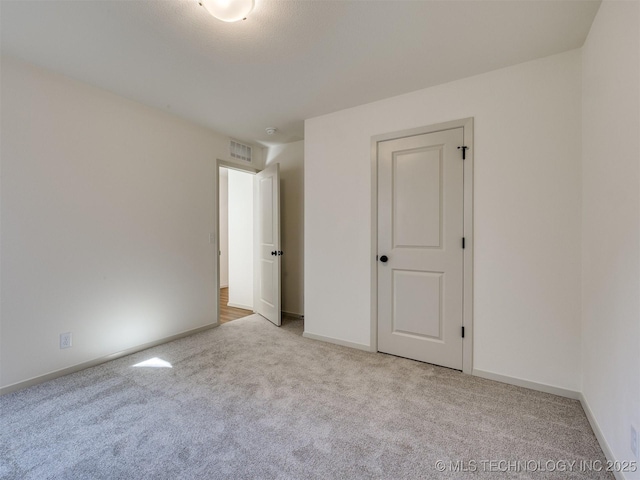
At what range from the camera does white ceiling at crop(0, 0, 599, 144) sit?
5.64ft

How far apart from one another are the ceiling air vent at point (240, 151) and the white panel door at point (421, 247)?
2160 mm

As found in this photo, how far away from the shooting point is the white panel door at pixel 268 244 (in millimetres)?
3809

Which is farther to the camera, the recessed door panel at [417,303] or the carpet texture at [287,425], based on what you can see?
the recessed door panel at [417,303]

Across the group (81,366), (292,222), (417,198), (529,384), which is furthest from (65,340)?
(529,384)

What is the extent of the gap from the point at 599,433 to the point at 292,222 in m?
3.63

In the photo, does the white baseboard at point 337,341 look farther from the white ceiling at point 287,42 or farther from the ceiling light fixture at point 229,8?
the ceiling light fixture at point 229,8

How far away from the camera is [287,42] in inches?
79.1

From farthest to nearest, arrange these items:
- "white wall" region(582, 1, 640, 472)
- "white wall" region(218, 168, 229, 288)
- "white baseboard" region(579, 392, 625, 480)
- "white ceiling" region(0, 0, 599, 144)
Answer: "white wall" region(218, 168, 229, 288) < "white ceiling" region(0, 0, 599, 144) < "white baseboard" region(579, 392, 625, 480) < "white wall" region(582, 1, 640, 472)

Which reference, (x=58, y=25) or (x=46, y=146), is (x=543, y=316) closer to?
(x=58, y=25)

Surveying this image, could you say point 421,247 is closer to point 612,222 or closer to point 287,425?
point 612,222

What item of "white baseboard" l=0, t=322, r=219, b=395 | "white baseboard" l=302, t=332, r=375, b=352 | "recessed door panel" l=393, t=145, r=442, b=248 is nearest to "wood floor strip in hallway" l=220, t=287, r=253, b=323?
"white baseboard" l=0, t=322, r=219, b=395

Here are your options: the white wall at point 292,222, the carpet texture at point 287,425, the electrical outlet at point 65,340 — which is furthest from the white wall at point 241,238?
the electrical outlet at point 65,340

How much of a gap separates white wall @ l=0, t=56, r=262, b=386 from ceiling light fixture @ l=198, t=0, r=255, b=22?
1739mm

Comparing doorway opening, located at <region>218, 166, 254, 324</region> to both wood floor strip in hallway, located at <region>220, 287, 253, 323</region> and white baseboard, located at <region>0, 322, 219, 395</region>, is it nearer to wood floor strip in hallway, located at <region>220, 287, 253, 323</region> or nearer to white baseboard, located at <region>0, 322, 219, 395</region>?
wood floor strip in hallway, located at <region>220, 287, 253, 323</region>
